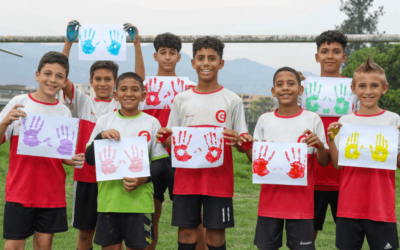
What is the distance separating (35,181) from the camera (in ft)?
10.6

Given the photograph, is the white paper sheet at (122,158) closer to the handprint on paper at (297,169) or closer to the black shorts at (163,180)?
the black shorts at (163,180)

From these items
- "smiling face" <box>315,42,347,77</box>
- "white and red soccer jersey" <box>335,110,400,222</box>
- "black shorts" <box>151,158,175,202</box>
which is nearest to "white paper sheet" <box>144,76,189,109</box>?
"black shorts" <box>151,158,175,202</box>

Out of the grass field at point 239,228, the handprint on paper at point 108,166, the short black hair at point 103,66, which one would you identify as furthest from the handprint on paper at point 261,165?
the grass field at point 239,228

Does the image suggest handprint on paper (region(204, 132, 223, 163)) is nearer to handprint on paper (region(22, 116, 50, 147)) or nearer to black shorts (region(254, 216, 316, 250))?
black shorts (region(254, 216, 316, 250))

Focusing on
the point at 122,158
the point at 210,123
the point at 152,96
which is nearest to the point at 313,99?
the point at 210,123

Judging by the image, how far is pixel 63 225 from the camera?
11.0ft

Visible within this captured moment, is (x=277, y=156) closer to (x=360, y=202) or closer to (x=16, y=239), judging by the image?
(x=360, y=202)

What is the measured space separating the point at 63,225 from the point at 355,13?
55.2 meters

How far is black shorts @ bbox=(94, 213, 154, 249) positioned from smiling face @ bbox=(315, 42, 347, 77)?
2.18 m

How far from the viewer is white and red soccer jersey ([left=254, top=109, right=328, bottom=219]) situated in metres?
3.12

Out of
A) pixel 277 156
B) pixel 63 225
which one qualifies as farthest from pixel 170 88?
pixel 63 225

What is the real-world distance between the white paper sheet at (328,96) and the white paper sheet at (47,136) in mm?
2187

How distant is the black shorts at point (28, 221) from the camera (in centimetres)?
320

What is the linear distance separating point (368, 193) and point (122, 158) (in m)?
2.02
